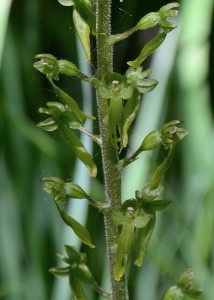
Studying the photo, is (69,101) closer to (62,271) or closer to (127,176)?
(62,271)

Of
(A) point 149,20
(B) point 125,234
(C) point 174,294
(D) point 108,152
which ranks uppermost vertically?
(A) point 149,20

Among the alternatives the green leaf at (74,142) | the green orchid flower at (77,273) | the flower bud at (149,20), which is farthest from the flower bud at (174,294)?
the flower bud at (149,20)

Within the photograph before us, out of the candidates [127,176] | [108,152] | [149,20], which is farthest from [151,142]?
[127,176]

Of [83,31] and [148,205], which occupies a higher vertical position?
[83,31]

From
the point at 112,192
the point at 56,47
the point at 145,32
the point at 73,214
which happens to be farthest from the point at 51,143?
the point at 145,32

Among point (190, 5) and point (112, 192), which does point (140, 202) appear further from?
point (190, 5)

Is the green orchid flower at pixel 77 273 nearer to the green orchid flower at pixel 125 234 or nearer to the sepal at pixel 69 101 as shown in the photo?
the green orchid flower at pixel 125 234
